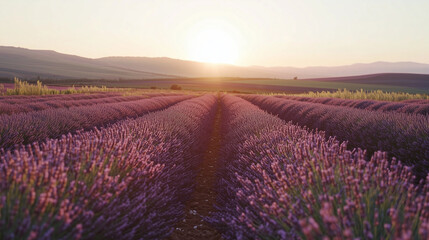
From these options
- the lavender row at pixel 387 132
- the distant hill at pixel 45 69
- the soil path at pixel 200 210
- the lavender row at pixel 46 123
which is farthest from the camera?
the distant hill at pixel 45 69

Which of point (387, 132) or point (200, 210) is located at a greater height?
point (387, 132)

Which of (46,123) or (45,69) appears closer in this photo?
(46,123)

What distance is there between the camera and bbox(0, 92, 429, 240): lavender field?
1.40 metres

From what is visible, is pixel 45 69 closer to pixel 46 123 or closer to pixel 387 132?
pixel 46 123

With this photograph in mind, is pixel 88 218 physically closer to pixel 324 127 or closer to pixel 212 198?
pixel 212 198

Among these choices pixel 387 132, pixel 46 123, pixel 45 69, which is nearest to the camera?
pixel 387 132

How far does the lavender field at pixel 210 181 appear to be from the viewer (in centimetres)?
140

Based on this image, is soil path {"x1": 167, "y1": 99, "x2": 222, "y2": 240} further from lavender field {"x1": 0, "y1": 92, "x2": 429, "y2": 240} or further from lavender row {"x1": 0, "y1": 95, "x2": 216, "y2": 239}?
lavender row {"x1": 0, "y1": 95, "x2": 216, "y2": 239}

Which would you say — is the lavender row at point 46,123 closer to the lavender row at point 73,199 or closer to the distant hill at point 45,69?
the lavender row at point 73,199

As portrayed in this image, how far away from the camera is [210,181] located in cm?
442

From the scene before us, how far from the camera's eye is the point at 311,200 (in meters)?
1.63

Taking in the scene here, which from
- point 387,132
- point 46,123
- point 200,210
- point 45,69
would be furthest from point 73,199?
point 45,69

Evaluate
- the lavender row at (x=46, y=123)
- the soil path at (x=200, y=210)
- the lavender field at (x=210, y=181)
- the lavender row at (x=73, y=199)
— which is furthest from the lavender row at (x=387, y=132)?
the lavender row at (x=46, y=123)

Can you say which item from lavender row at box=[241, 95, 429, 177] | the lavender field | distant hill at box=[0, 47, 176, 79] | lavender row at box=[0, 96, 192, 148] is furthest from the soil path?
distant hill at box=[0, 47, 176, 79]
